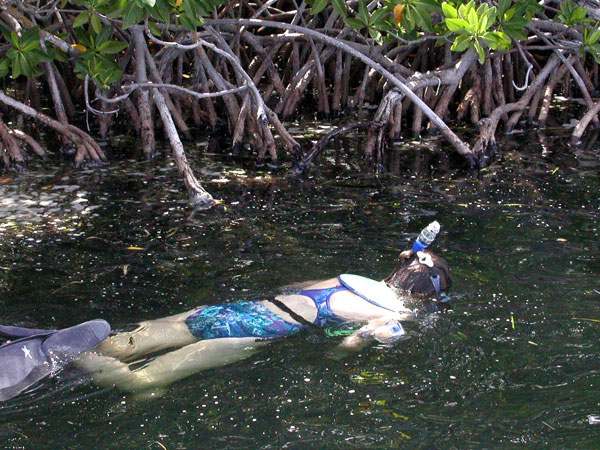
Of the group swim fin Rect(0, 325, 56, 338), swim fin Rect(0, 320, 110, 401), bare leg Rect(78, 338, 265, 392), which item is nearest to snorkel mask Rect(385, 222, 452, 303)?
bare leg Rect(78, 338, 265, 392)

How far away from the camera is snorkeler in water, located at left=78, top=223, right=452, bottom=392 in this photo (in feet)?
11.1

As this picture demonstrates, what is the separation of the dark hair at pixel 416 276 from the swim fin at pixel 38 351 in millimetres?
1389

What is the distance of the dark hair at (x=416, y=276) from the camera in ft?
12.6

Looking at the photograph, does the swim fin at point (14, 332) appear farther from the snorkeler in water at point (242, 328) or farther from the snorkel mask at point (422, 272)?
the snorkel mask at point (422, 272)

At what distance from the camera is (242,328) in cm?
363

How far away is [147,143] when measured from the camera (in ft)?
23.1

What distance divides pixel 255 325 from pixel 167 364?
0.46 metres

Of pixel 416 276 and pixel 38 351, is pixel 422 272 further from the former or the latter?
pixel 38 351

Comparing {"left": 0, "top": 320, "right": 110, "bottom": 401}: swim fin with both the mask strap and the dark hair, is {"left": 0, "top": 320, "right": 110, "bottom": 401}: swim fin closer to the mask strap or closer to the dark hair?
the dark hair

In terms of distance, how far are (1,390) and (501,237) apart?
3.19m

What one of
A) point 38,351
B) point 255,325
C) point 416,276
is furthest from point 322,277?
point 38,351

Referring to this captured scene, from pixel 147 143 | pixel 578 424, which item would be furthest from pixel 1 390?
pixel 147 143

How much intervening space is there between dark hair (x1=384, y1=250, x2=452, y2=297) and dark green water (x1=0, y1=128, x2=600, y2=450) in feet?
0.55

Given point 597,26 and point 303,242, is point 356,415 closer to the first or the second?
point 303,242
